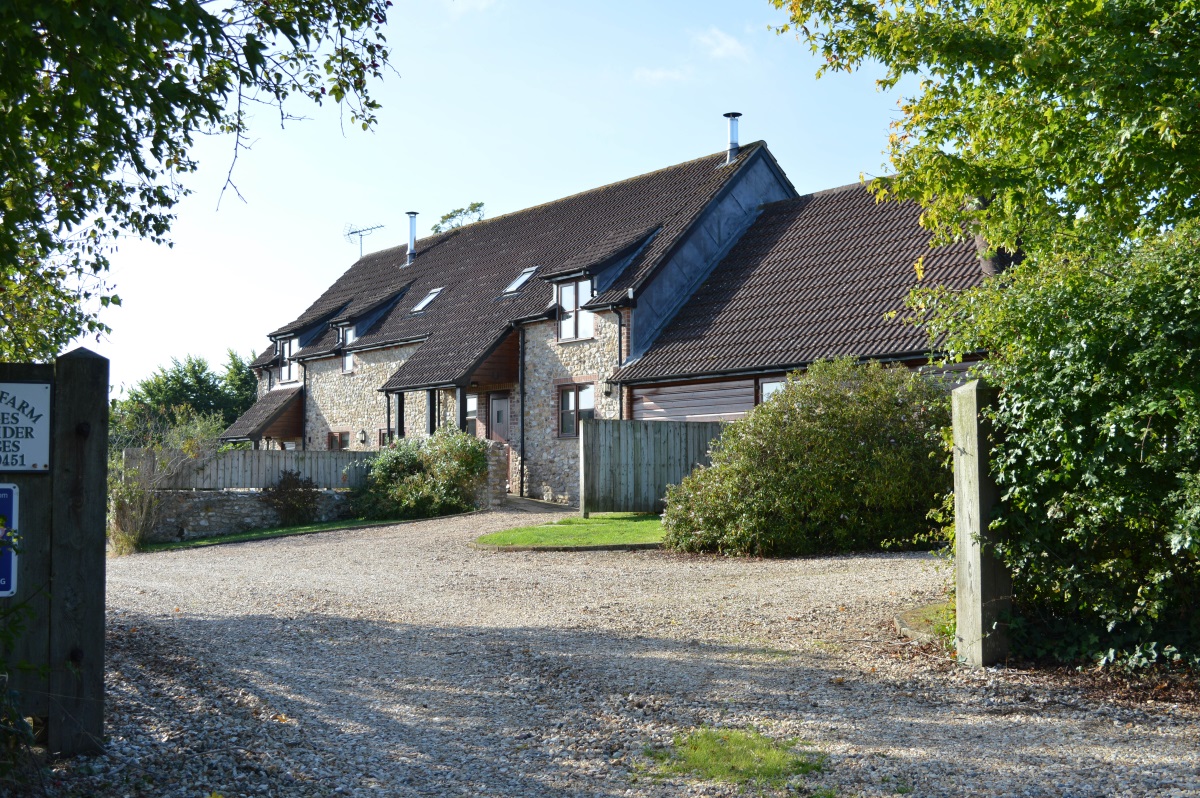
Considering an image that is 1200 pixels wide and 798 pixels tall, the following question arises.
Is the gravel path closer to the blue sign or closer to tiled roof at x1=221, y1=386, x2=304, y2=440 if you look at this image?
the blue sign

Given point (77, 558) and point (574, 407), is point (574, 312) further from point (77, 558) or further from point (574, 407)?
point (77, 558)

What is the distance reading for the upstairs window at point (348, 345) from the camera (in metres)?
33.8

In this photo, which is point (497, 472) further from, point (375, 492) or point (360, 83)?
point (360, 83)

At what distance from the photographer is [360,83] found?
8.65 metres

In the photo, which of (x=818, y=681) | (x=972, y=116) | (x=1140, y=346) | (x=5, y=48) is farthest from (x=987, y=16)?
(x=5, y=48)

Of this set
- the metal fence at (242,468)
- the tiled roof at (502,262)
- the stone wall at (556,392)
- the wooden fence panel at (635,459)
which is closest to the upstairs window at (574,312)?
the stone wall at (556,392)

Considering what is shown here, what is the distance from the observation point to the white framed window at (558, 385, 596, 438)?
25391 millimetres

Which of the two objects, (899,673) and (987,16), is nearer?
(899,673)

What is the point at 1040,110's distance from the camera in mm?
8234

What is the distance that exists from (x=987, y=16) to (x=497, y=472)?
55.3 ft

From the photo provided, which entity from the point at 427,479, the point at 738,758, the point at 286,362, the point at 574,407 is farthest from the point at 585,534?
the point at 286,362

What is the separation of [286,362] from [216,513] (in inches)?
638

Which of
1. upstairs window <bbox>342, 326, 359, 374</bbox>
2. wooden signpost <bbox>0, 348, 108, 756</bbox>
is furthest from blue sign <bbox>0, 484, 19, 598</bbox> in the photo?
upstairs window <bbox>342, 326, 359, 374</bbox>

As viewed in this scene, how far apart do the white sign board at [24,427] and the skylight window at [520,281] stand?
24454 mm
